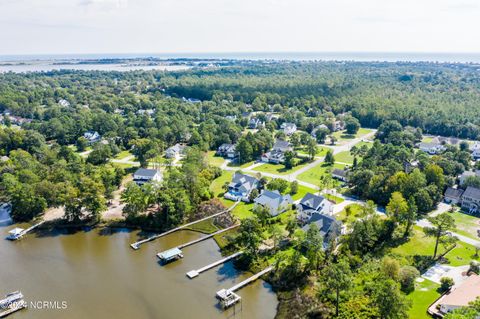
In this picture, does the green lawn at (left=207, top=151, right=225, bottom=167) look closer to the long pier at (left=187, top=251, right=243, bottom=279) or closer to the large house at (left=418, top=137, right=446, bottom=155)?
the long pier at (left=187, top=251, right=243, bottom=279)

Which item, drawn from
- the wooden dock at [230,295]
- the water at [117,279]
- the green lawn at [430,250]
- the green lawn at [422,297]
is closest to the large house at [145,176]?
the water at [117,279]

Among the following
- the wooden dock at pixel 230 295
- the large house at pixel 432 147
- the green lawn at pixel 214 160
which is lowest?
the wooden dock at pixel 230 295

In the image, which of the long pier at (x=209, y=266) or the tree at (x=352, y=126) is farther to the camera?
A: the tree at (x=352, y=126)

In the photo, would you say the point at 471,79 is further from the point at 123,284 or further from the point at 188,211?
the point at 123,284

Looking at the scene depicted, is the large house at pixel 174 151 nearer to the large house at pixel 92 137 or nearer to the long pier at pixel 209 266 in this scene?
the large house at pixel 92 137

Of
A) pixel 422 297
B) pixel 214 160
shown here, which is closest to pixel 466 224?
pixel 422 297

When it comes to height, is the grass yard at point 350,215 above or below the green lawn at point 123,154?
below
